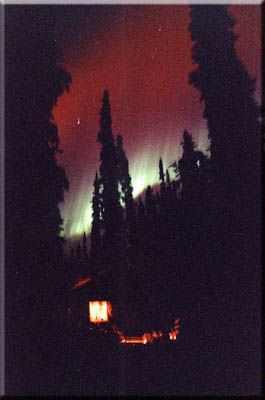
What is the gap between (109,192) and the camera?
1645cm

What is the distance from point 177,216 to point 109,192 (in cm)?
776

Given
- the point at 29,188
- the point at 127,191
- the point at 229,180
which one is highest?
the point at 127,191

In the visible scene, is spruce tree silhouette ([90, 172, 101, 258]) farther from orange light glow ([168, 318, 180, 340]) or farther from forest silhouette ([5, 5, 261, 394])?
orange light glow ([168, 318, 180, 340])

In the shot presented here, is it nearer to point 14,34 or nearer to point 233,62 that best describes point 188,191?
point 233,62

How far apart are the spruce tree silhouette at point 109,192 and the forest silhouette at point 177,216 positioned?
4847mm

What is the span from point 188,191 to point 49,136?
4.00 m

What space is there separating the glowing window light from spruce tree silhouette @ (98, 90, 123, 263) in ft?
6.08

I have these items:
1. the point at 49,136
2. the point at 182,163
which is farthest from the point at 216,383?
the point at 49,136

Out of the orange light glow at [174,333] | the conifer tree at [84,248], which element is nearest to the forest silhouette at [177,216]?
the orange light glow at [174,333]

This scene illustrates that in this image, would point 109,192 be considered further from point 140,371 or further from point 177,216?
point 140,371

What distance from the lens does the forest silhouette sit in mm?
8477

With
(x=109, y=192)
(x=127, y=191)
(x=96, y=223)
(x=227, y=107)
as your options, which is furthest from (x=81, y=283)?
(x=227, y=107)

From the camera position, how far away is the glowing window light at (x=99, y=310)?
44.0ft

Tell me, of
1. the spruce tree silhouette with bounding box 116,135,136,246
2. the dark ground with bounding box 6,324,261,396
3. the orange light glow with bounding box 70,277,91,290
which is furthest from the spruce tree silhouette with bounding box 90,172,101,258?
the dark ground with bounding box 6,324,261,396
